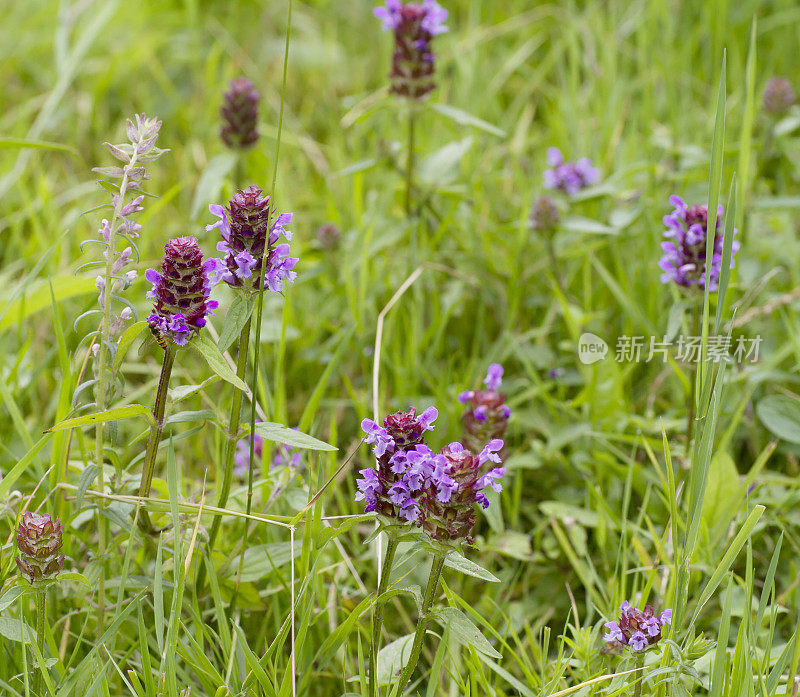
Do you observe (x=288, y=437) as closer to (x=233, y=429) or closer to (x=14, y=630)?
(x=233, y=429)

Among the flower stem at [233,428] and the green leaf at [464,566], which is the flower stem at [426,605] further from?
the flower stem at [233,428]

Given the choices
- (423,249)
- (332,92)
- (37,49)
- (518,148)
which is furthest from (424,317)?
(37,49)

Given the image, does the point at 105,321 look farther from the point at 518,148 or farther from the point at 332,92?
the point at 332,92

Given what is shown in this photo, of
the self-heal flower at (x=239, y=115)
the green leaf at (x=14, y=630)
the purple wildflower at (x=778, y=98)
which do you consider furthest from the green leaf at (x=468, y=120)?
the green leaf at (x=14, y=630)

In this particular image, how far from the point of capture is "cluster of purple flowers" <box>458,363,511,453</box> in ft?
6.25

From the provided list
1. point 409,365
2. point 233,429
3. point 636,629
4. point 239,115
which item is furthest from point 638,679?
point 239,115

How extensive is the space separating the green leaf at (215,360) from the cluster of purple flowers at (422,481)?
8.6 inches

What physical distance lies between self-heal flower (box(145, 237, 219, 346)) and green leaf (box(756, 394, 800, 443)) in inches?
54.7

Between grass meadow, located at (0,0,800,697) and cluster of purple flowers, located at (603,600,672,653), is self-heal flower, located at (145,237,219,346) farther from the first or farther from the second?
cluster of purple flowers, located at (603,600,672,653)

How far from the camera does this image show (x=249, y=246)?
1456mm

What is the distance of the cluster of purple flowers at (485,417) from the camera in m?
1.91

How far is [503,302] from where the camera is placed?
269 centimetres

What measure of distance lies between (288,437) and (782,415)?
1.29m

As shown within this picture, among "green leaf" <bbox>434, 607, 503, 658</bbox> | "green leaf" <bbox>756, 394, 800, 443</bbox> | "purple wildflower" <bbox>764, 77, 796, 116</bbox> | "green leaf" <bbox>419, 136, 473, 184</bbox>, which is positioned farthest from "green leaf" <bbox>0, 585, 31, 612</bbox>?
"purple wildflower" <bbox>764, 77, 796, 116</bbox>
